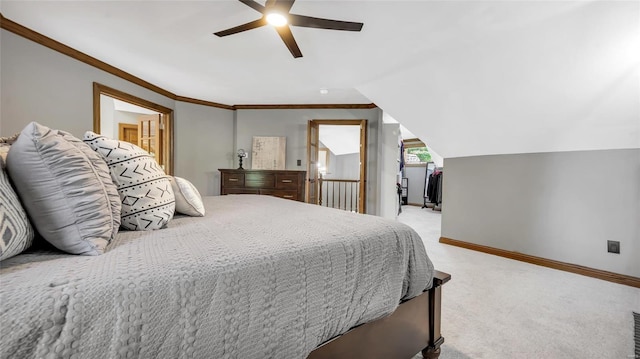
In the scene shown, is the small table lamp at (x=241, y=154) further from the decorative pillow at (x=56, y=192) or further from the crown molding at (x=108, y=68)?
the decorative pillow at (x=56, y=192)

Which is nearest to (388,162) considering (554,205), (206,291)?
(554,205)

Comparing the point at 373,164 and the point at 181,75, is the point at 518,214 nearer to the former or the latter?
the point at 373,164

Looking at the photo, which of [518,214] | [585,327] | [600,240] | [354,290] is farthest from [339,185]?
[354,290]

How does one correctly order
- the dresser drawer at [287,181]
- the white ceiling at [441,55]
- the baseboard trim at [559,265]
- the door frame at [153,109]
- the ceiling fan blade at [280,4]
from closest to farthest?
the ceiling fan blade at [280,4]
the white ceiling at [441,55]
the baseboard trim at [559,265]
the door frame at [153,109]
the dresser drawer at [287,181]

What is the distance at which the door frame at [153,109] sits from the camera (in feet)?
10.8

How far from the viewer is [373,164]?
4.90 metres

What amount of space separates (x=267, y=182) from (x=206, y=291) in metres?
4.06

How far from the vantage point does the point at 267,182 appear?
473cm

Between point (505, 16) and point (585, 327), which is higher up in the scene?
point (505, 16)

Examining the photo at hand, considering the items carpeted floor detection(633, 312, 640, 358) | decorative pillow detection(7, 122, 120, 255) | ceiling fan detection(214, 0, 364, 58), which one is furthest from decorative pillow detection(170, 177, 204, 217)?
carpeted floor detection(633, 312, 640, 358)

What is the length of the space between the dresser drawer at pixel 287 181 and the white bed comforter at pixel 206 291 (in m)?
3.38

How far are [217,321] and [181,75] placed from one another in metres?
3.73

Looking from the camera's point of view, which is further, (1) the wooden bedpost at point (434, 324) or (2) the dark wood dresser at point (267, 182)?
(2) the dark wood dresser at point (267, 182)

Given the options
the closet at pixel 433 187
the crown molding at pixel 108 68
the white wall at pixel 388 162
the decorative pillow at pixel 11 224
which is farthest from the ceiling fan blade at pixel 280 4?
the closet at pixel 433 187
